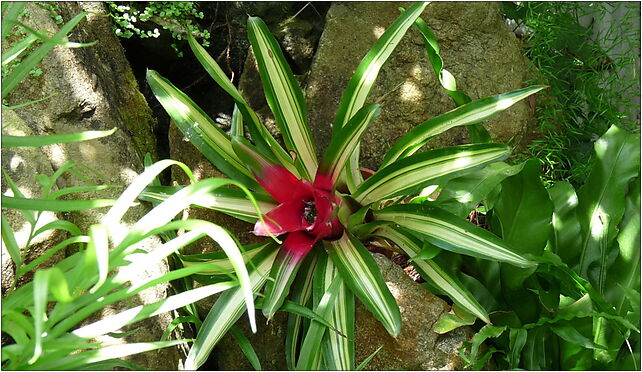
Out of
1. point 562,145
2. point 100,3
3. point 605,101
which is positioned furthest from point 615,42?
point 100,3

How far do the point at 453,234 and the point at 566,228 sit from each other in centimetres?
35

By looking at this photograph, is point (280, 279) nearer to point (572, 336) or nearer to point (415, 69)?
point (572, 336)

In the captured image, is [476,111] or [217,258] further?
[217,258]

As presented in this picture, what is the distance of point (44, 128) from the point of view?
1.51 metres

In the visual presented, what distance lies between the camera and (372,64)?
1444 mm

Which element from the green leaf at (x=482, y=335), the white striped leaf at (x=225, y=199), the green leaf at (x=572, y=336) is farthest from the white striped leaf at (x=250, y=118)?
the green leaf at (x=572, y=336)

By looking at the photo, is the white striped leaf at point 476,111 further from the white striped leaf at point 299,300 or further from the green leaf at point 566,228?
the white striped leaf at point 299,300

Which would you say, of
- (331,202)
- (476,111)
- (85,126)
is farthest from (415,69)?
(85,126)

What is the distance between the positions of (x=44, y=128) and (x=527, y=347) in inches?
50.7

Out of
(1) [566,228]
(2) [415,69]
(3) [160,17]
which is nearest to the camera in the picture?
(1) [566,228]

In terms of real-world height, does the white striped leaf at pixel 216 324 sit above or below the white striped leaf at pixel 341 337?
above

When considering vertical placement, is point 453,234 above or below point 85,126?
below

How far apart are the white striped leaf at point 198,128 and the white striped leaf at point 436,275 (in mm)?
377

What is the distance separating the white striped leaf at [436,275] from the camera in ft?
→ 4.41
